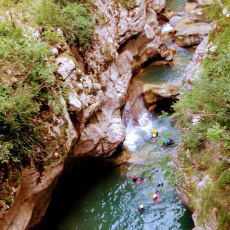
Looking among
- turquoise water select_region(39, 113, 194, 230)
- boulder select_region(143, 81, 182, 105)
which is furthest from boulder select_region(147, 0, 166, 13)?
turquoise water select_region(39, 113, 194, 230)

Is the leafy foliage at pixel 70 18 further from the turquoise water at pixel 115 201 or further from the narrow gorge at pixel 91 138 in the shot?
the turquoise water at pixel 115 201

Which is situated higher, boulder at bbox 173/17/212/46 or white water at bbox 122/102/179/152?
boulder at bbox 173/17/212/46

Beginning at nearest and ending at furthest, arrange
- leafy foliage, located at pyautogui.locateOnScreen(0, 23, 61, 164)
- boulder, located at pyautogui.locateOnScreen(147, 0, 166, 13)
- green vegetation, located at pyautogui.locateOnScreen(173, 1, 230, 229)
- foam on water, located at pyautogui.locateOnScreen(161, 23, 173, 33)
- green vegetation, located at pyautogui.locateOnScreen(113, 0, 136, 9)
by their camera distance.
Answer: green vegetation, located at pyautogui.locateOnScreen(173, 1, 230, 229), leafy foliage, located at pyautogui.locateOnScreen(0, 23, 61, 164), green vegetation, located at pyautogui.locateOnScreen(113, 0, 136, 9), boulder, located at pyautogui.locateOnScreen(147, 0, 166, 13), foam on water, located at pyautogui.locateOnScreen(161, 23, 173, 33)

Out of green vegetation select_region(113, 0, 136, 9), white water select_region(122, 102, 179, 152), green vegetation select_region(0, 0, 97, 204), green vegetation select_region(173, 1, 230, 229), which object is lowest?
white water select_region(122, 102, 179, 152)

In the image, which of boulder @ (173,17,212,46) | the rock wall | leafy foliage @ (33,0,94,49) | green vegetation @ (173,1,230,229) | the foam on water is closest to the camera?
green vegetation @ (173,1,230,229)

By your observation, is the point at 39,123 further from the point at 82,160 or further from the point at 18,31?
the point at 82,160

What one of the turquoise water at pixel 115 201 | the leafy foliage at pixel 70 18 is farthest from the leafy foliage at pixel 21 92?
the turquoise water at pixel 115 201

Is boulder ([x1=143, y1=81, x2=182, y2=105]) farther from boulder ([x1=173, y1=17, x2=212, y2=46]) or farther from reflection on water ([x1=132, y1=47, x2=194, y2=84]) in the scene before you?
boulder ([x1=173, y1=17, x2=212, y2=46])

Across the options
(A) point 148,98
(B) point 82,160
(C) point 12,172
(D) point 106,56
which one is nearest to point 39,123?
(C) point 12,172
